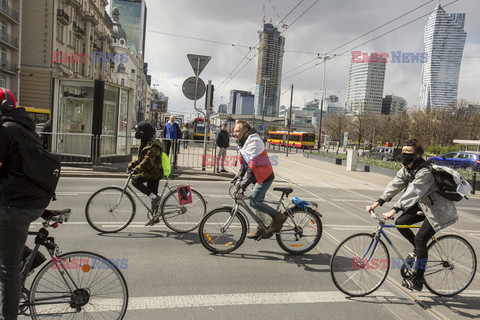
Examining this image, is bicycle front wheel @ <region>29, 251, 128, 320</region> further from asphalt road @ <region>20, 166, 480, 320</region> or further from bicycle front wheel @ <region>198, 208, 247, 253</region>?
bicycle front wheel @ <region>198, 208, 247, 253</region>

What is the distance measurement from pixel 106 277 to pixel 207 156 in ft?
39.1

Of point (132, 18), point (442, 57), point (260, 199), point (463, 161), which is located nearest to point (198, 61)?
point (260, 199)

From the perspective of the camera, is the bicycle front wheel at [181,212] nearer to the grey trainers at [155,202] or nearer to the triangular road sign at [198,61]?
the grey trainers at [155,202]

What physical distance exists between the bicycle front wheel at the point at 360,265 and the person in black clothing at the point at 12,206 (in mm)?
2990

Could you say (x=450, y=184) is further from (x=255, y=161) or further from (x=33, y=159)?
(x=33, y=159)

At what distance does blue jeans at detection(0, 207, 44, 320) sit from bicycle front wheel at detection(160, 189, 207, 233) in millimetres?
3294

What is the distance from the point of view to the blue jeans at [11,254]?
2416mm

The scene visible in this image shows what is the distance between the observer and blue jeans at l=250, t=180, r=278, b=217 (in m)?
4.92

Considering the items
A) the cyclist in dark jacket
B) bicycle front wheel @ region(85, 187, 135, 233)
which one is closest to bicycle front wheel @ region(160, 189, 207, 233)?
the cyclist in dark jacket

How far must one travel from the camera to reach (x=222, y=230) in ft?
16.0

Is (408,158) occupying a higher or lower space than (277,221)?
higher

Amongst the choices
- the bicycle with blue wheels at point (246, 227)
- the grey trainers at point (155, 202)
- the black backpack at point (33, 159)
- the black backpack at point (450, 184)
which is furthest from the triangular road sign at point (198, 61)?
the black backpack at point (33, 159)

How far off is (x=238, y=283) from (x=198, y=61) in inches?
354

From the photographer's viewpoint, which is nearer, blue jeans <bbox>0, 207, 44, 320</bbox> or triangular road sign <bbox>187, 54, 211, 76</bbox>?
blue jeans <bbox>0, 207, 44, 320</bbox>
